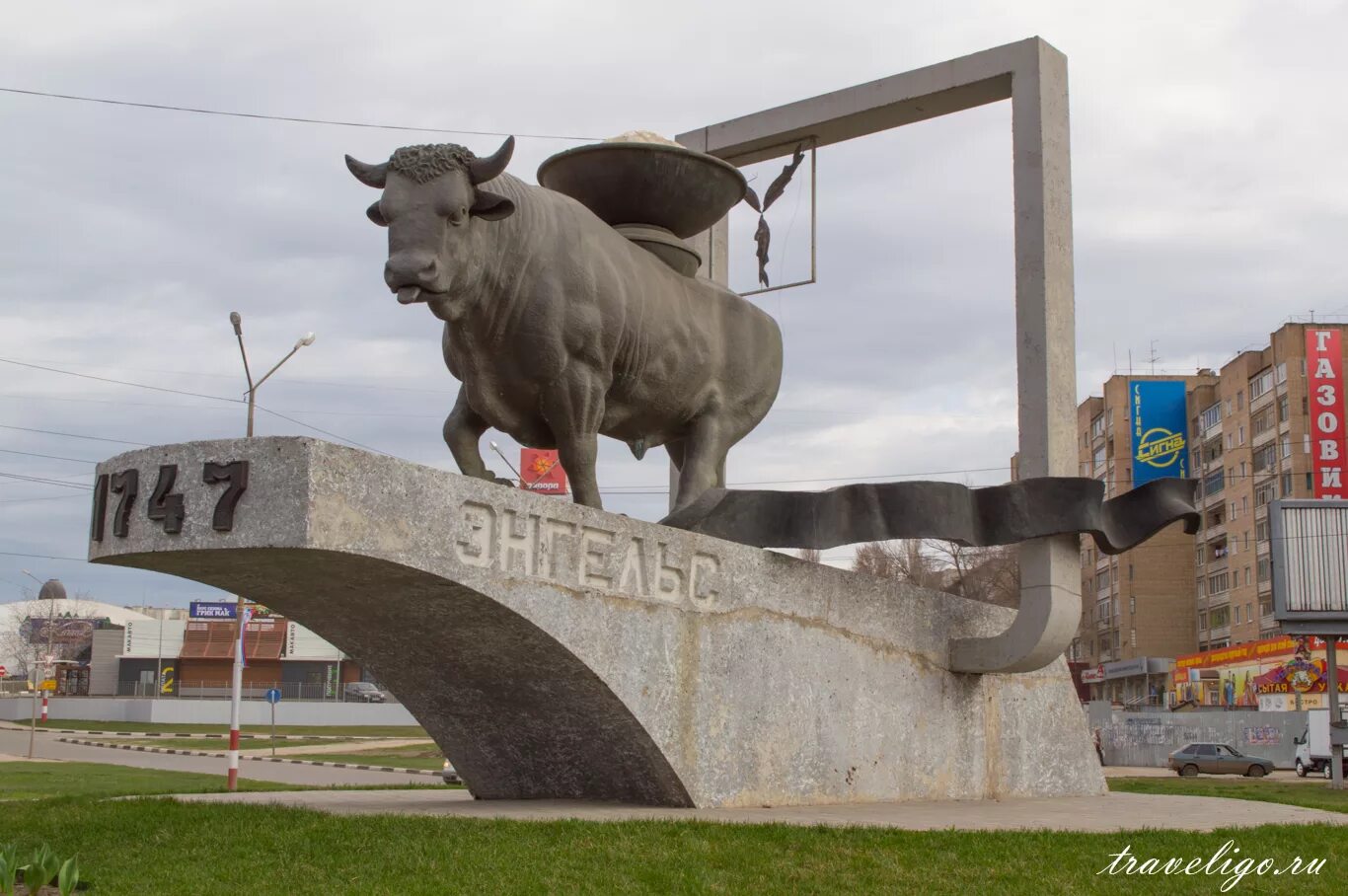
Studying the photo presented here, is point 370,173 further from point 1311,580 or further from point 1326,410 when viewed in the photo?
point 1326,410

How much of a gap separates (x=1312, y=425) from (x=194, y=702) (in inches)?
1683

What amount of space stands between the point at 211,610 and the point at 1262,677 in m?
39.8

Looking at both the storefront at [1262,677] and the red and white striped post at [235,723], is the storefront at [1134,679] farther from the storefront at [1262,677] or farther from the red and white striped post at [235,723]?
the red and white striped post at [235,723]

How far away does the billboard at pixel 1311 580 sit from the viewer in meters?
26.2

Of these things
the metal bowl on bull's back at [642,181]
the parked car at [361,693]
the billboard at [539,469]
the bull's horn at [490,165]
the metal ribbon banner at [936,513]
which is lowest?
the parked car at [361,693]

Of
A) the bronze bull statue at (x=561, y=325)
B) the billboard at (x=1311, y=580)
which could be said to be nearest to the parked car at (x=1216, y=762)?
the billboard at (x=1311, y=580)

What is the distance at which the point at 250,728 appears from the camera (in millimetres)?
50094

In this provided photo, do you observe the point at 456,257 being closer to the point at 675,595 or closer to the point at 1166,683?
the point at 675,595

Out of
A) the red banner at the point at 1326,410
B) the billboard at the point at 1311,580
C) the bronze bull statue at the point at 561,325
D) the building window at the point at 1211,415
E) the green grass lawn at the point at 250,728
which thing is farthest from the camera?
the building window at the point at 1211,415

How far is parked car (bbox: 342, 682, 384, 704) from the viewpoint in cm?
6109

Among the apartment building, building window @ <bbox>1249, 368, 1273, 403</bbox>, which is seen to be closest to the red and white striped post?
the apartment building

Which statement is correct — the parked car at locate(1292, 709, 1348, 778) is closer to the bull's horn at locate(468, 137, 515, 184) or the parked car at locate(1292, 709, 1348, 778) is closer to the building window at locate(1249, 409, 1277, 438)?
the building window at locate(1249, 409, 1277, 438)

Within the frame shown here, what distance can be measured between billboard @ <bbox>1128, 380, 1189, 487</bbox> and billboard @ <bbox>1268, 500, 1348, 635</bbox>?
33.0 metres
